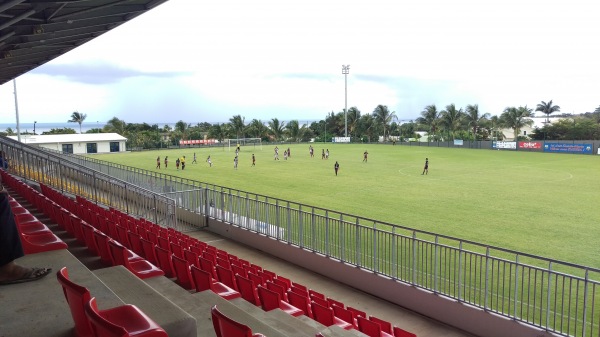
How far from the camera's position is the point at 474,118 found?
102188 mm

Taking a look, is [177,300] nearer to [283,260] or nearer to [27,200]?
[27,200]

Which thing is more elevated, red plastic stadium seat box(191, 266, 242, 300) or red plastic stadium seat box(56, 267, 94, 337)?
red plastic stadium seat box(56, 267, 94, 337)

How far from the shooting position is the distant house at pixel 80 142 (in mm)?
70088

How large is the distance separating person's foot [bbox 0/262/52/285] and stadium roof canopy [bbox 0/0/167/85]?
5805 millimetres

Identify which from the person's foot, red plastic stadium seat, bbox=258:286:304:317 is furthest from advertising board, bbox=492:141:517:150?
the person's foot

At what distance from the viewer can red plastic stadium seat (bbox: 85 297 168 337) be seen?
218 centimetres

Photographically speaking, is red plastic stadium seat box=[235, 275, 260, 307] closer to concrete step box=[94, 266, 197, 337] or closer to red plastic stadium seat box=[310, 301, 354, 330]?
red plastic stadium seat box=[310, 301, 354, 330]

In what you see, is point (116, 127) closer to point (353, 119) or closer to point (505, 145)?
point (353, 119)

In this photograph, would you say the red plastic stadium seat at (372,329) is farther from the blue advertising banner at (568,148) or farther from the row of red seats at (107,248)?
the blue advertising banner at (568,148)

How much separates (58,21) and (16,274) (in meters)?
9.88

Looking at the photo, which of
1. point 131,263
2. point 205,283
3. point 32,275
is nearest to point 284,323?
point 205,283

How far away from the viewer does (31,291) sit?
146 inches

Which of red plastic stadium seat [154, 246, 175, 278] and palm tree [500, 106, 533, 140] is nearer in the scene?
red plastic stadium seat [154, 246, 175, 278]

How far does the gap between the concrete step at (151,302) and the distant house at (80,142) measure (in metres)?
73.1
